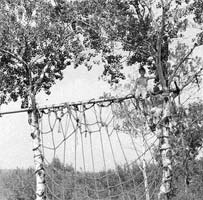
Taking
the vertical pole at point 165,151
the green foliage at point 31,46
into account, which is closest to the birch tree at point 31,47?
the green foliage at point 31,46

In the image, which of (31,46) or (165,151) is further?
(31,46)

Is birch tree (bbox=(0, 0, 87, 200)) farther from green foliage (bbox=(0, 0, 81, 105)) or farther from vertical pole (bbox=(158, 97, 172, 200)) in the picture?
vertical pole (bbox=(158, 97, 172, 200))

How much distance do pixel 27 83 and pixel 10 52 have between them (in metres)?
1.10

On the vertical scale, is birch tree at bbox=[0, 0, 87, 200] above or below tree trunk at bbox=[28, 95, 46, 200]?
above

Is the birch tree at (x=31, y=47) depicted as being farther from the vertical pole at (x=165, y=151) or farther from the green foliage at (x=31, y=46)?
the vertical pole at (x=165, y=151)

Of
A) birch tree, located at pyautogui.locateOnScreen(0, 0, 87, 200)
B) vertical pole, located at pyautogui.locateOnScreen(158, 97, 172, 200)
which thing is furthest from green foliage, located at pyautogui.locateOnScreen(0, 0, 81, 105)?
vertical pole, located at pyautogui.locateOnScreen(158, 97, 172, 200)

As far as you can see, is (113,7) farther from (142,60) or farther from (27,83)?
(27,83)

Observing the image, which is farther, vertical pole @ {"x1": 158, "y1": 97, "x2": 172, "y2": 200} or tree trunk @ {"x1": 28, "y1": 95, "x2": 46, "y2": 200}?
tree trunk @ {"x1": 28, "y1": 95, "x2": 46, "y2": 200}

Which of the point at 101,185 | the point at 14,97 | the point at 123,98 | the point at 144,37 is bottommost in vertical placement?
the point at 101,185

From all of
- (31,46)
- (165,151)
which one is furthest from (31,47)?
(165,151)

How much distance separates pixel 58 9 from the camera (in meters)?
12.3

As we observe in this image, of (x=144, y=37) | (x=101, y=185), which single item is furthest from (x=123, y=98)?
(x=101, y=185)

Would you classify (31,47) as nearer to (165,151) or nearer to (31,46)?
(31,46)

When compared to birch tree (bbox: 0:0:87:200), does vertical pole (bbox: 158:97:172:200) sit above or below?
below
